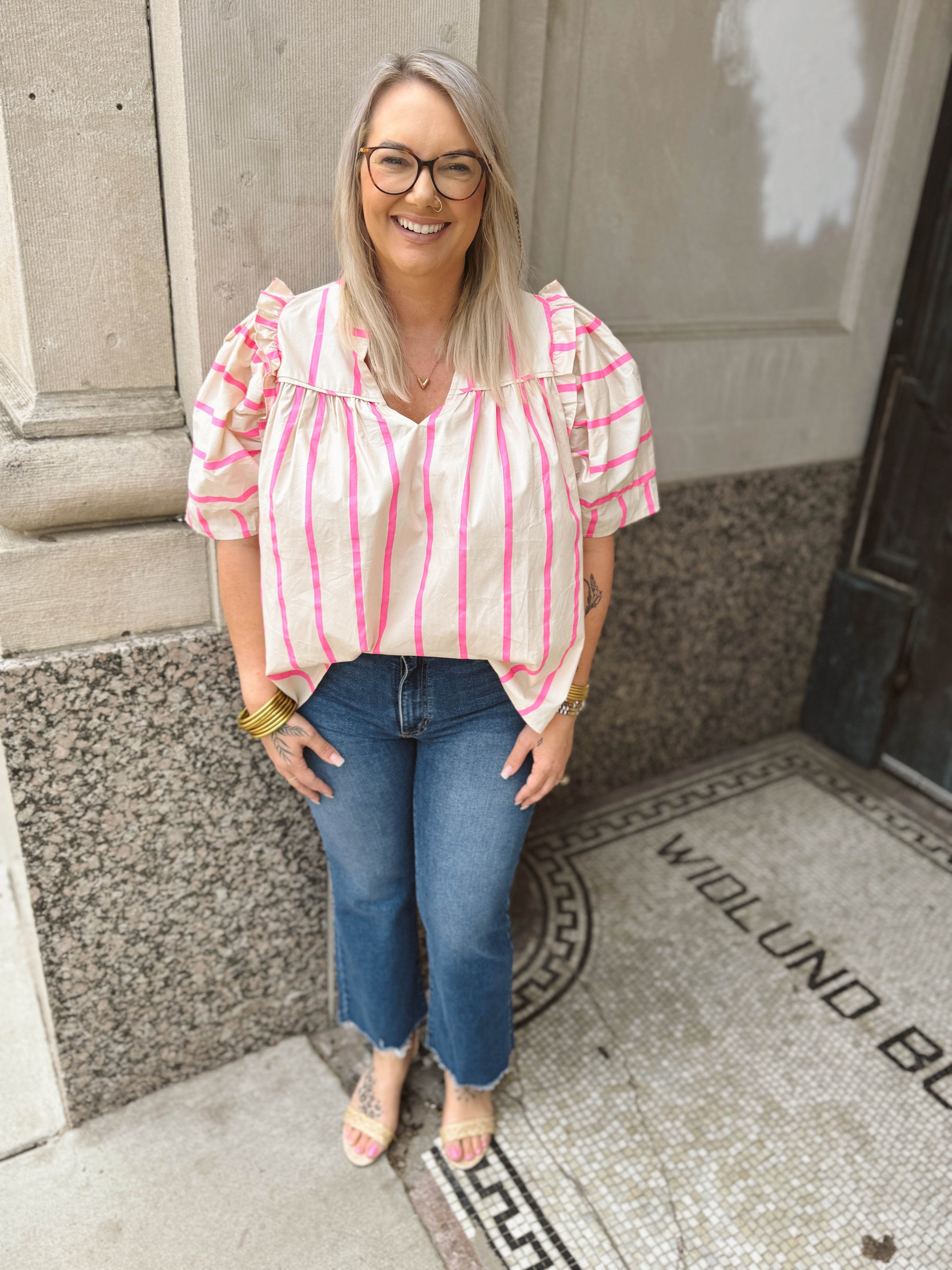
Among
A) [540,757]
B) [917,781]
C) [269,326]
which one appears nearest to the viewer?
[269,326]

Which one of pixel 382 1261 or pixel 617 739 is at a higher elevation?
pixel 617 739

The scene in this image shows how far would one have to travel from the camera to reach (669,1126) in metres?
1.95

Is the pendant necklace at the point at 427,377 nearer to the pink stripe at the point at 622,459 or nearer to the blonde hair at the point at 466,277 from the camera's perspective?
the blonde hair at the point at 466,277

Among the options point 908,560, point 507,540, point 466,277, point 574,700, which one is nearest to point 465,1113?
point 574,700

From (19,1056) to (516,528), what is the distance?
1.63 meters

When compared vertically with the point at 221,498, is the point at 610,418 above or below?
above

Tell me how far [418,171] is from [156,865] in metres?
1.31

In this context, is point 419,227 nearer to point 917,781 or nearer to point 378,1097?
point 378,1097

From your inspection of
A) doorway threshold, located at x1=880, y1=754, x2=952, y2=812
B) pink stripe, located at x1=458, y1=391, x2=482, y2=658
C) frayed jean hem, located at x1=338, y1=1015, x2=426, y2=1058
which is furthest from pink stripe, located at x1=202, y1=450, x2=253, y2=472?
doorway threshold, located at x1=880, y1=754, x2=952, y2=812

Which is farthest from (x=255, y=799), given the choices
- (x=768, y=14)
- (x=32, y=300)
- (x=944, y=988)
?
(x=768, y=14)

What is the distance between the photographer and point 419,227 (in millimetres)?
1320

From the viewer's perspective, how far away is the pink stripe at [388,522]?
1.35m

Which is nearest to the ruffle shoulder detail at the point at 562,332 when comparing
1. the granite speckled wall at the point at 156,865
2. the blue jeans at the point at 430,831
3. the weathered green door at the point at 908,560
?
the blue jeans at the point at 430,831

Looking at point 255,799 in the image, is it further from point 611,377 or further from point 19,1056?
point 611,377
